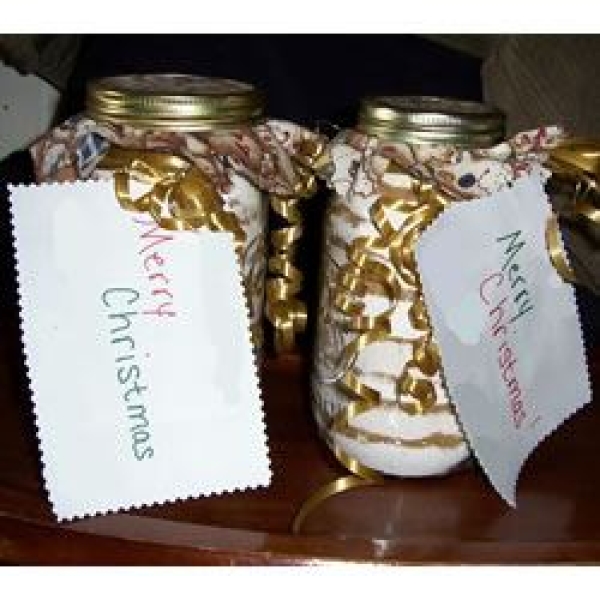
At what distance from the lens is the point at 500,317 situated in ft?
1.42

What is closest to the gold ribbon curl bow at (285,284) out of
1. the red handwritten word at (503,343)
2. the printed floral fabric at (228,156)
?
the printed floral fabric at (228,156)

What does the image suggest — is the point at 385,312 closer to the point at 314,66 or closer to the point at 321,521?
the point at 321,521

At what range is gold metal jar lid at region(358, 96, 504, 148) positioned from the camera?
41 cm

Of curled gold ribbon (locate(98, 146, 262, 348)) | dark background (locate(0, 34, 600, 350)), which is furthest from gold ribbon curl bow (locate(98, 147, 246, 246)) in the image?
dark background (locate(0, 34, 600, 350))

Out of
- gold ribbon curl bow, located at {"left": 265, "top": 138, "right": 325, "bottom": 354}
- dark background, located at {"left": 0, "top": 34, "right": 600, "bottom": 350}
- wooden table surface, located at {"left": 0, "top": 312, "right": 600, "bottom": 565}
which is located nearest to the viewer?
wooden table surface, located at {"left": 0, "top": 312, "right": 600, "bottom": 565}

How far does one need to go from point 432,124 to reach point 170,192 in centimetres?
12

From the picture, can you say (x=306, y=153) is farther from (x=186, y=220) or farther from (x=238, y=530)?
(x=238, y=530)

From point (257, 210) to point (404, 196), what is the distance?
3.5 inches

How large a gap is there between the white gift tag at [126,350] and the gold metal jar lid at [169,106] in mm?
36

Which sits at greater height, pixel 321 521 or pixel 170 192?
pixel 170 192

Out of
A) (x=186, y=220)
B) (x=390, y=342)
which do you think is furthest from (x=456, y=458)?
(x=186, y=220)

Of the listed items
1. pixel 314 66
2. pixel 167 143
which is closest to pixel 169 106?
pixel 167 143

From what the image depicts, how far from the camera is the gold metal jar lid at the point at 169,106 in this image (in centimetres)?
41

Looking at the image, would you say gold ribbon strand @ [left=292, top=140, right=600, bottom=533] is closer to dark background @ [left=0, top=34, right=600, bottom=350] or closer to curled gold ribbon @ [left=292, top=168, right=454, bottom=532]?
curled gold ribbon @ [left=292, top=168, right=454, bottom=532]
